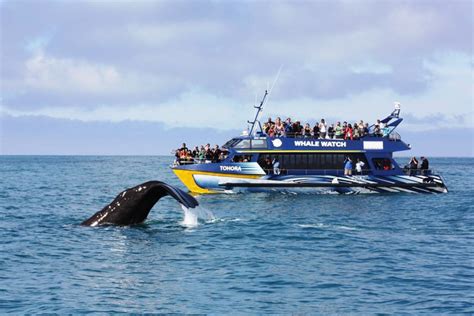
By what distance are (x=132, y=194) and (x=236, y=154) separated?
72.2ft

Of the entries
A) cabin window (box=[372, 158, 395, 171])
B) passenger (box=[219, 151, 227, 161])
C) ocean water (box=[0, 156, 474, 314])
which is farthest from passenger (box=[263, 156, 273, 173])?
ocean water (box=[0, 156, 474, 314])

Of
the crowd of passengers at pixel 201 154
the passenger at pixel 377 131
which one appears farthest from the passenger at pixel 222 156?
the passenger at pixel 377 131

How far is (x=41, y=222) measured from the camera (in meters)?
26.5

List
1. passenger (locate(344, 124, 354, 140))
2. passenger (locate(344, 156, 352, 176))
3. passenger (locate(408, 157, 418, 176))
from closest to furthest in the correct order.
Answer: passenger (locate(344, 156, 352, 176)) → passenger (locate(344, 124, 354, 140)) → passenger (locate(408, 157, 418, 176))

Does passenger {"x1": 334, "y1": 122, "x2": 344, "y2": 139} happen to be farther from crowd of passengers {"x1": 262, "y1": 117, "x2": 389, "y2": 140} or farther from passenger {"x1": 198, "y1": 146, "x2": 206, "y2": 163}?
passenger {"x1": 198, "y1": 146, "x2": 206, "y2": 163}

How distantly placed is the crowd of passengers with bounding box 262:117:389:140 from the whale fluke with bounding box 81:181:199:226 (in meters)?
22.1

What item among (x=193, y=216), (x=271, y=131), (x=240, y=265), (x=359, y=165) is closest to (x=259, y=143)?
(x=271, y=131)

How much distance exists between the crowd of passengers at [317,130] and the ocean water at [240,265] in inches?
572

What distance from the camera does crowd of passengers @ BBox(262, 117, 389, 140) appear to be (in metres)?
43.6

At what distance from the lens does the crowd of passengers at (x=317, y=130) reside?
43594 mm

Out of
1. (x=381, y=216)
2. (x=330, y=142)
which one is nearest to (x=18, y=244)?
(x=381, y=216)

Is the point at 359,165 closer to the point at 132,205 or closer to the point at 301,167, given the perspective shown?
the point at 301,167

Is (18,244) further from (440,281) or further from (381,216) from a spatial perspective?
(381,216)

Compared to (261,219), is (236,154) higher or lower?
higher
